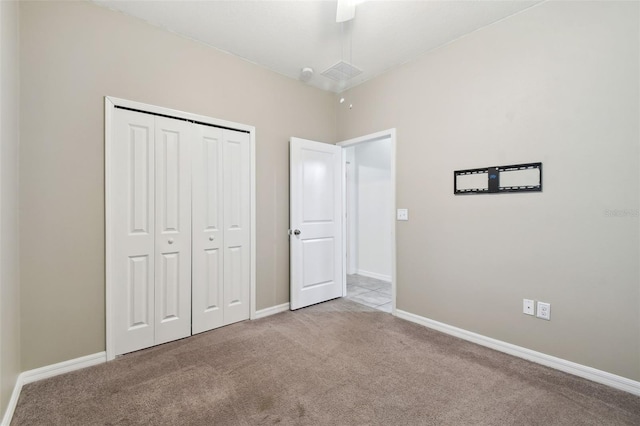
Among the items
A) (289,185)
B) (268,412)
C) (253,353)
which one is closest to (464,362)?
(268,412)

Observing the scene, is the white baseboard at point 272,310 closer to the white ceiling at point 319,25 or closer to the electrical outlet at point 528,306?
the electrical outlet at point 528,306

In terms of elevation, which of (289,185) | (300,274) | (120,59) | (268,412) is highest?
(120,59)

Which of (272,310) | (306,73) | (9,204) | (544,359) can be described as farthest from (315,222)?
(9,204)

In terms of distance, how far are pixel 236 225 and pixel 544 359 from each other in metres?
2.87

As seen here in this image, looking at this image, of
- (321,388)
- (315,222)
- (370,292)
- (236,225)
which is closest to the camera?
(321,388)

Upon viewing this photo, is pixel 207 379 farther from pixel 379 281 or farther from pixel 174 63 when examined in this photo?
pixel 379 281

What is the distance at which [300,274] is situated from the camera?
11.2ft

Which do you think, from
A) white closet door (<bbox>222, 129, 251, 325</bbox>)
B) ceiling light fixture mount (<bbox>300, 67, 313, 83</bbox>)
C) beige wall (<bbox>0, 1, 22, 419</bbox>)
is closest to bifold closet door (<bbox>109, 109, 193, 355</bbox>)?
white closet door (<bbox>222, 129, 251, 325</bbox>)

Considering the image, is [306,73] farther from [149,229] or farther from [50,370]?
[50,370]

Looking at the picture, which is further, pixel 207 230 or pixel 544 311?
pixel 207 230

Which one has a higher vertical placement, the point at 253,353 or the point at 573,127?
the point at 573,127

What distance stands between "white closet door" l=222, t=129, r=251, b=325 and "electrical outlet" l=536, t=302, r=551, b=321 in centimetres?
260

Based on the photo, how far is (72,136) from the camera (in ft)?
6.97

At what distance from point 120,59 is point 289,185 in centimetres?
189
